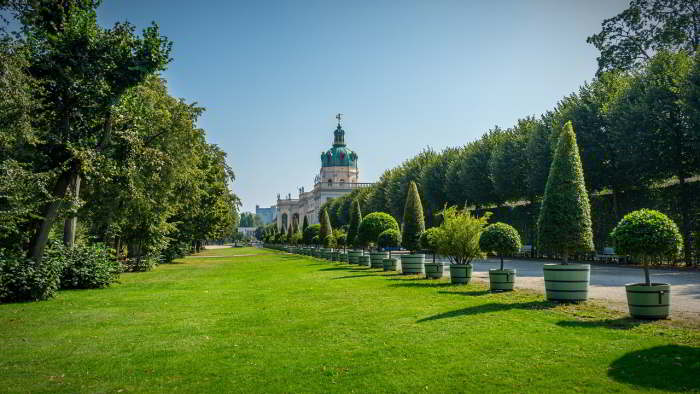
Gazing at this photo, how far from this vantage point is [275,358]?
7.87 meters

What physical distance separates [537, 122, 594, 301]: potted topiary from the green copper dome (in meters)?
136

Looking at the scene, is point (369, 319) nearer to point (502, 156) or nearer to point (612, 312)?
point (612, 312)

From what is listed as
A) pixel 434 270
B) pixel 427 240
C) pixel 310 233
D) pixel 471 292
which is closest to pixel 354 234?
pixel 427 240

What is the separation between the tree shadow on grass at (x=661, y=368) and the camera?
6168 millimetres

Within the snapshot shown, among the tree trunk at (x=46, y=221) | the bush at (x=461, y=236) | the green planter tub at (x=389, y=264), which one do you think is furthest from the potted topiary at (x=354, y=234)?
the tree trunk at (x=46, y=221)

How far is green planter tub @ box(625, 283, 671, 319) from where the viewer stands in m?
9.89

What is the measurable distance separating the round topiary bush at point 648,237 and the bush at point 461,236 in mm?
6705

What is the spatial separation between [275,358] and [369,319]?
3.43 meters

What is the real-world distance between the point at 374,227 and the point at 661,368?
22.2m

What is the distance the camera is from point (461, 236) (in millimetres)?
17594

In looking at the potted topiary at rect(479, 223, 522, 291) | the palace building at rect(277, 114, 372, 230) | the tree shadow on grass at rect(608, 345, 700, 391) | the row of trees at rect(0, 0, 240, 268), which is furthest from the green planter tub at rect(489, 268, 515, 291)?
the palace building at rect(277, 114, 372, 230)

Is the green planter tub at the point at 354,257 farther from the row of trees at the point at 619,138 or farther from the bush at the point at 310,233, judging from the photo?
the bush at the point at 310,233

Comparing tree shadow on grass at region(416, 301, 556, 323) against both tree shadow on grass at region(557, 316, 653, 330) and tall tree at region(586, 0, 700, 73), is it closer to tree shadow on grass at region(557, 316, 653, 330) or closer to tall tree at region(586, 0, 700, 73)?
tree shadow on grass at region(557, 316, 653, 330)

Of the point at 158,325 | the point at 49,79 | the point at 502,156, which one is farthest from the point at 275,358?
the point at 502,156
